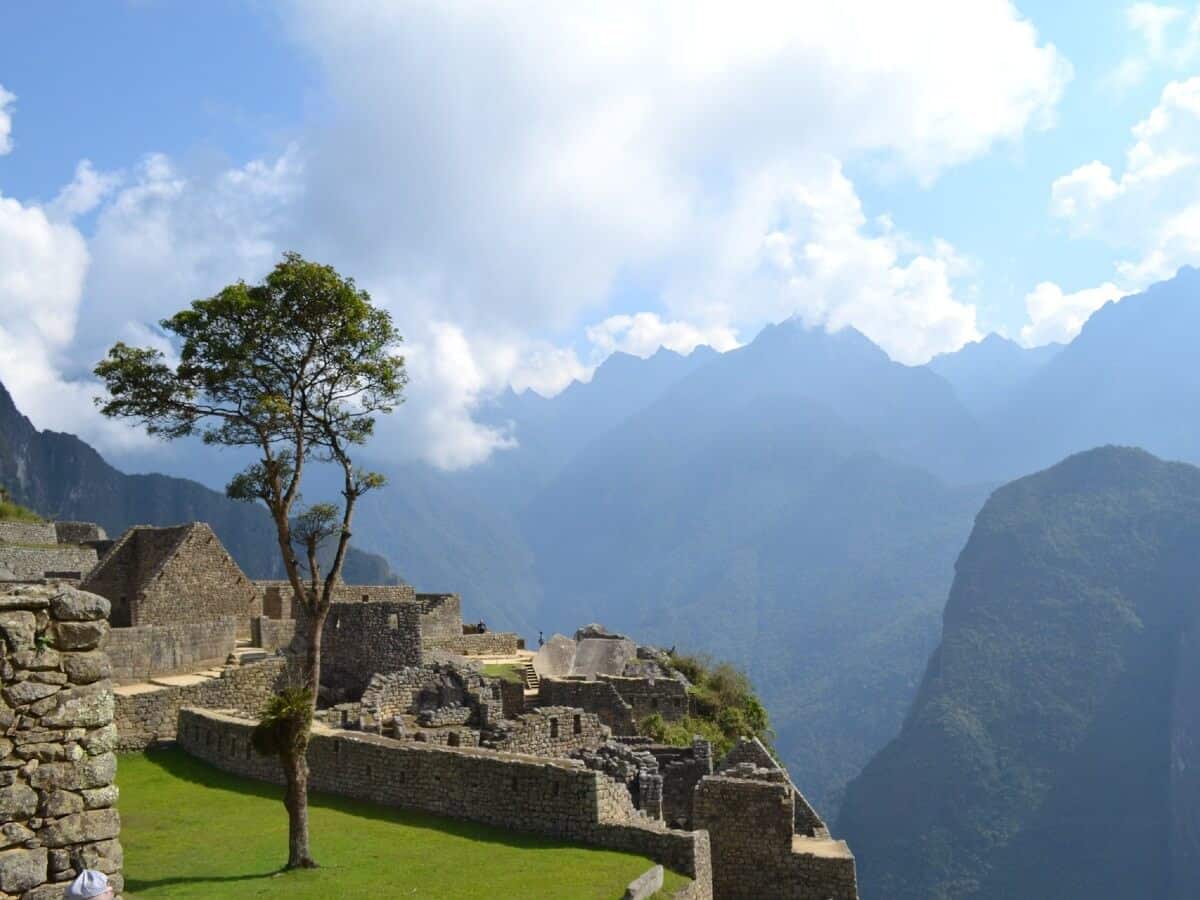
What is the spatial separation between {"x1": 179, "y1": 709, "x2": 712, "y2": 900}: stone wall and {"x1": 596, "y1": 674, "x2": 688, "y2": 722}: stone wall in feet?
45.0

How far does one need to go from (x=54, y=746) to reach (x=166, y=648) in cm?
1790

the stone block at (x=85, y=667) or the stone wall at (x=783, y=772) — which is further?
the stone wall at (x=783, y=772)

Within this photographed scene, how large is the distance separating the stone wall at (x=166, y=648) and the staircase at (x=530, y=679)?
9.09 m

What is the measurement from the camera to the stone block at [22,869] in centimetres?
613

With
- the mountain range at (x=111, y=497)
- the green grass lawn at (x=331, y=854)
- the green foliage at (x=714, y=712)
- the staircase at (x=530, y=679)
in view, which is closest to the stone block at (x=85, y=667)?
the green grass lawn at (x=331, y=854)

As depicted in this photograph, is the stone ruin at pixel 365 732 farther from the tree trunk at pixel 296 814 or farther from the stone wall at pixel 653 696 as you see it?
the tree trunk at pixel 296 814

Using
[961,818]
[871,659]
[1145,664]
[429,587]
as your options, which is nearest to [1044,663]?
[1145,664]

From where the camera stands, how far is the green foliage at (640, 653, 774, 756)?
29562 mm

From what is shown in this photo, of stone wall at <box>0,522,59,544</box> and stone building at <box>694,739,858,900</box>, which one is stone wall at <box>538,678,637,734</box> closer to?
stone building at <box>694,739,858,900</box>

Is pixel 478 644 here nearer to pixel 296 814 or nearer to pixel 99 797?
pixel 296 814

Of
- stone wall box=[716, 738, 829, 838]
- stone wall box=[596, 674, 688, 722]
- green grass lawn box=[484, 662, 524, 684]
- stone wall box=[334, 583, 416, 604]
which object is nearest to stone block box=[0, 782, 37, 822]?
stone wall box=[716, 738, 829, 838]

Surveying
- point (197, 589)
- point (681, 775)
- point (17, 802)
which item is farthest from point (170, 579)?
point (17, 802)

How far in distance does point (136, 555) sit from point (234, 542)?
99170mm

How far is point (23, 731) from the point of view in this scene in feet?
20.7
